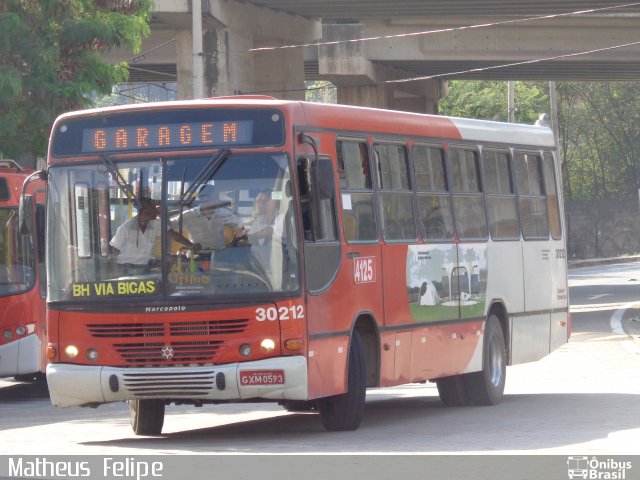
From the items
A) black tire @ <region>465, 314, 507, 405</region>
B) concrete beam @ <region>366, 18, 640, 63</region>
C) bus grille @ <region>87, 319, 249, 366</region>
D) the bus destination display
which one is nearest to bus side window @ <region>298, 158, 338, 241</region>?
the bus destination display

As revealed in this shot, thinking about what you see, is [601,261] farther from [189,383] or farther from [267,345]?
[189,383]

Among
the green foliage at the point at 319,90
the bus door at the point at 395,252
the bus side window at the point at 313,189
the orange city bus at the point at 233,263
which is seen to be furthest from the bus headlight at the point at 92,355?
the green foliage at the point at 319,90

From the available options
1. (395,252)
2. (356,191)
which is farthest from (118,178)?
(395,252)

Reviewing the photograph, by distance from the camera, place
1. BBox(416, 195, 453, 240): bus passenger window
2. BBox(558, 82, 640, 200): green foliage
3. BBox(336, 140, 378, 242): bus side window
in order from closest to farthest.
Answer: BBox(336, 140, 378, 242): bus side window, BBox(416, 195, 453, 240): bus passenger window, BBox(558, 82, 640, 200): green foliage

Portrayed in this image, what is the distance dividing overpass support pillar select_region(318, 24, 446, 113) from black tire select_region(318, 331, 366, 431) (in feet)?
103

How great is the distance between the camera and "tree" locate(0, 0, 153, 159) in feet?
73.7

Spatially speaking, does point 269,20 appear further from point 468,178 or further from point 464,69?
point 468,178

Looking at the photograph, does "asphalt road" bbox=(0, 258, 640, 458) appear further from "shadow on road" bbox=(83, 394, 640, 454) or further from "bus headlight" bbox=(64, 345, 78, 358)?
"bus headlight" bbox=(64, 345, 78, 358)

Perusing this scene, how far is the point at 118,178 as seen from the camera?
1275 cm

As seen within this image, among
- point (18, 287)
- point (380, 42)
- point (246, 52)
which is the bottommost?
point (18, 287)

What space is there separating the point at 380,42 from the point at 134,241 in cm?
3405

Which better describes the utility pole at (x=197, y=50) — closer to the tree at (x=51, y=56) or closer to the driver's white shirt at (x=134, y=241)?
the tree at (x=51, y=56)

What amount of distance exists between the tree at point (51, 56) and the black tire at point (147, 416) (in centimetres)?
925
